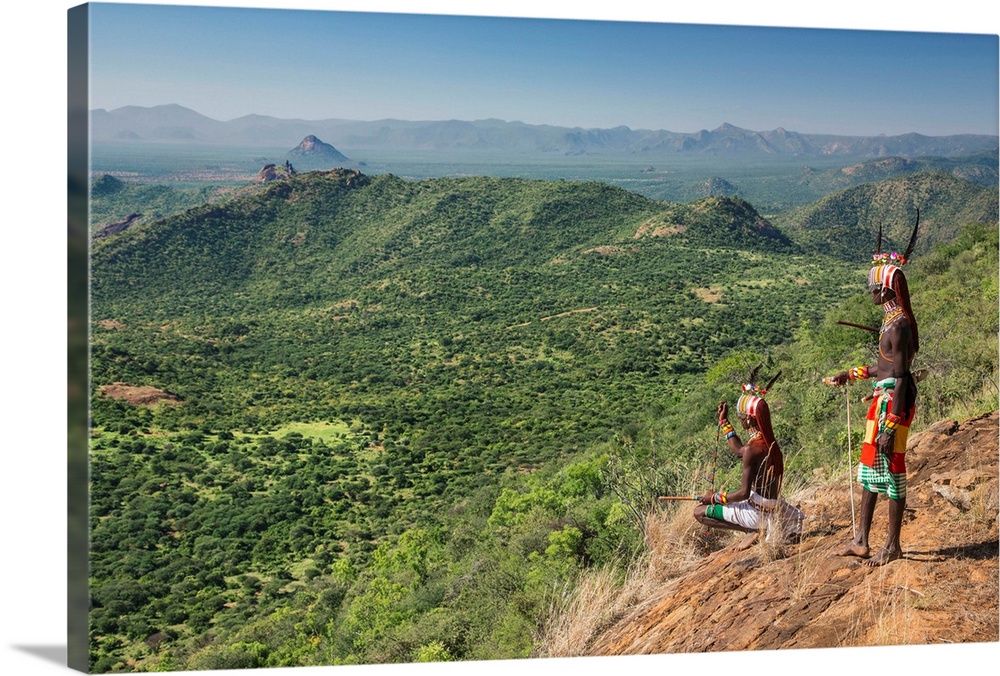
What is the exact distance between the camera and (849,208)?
22.3 meters

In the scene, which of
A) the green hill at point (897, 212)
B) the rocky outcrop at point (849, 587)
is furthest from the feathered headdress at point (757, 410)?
the green hill at point (897, 212)

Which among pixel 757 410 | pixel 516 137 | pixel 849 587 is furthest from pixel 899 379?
pixel 516 137

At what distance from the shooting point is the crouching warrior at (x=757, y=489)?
18.9 feet

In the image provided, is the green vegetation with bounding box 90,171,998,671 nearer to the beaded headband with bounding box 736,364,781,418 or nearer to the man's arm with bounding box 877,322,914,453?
the beaded headband with bounding box 736,364,781,418

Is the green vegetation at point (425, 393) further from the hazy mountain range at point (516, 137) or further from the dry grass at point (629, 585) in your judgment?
the hazy mountain range at point (516, 137)

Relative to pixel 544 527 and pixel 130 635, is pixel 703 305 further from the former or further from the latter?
pixel 130 635

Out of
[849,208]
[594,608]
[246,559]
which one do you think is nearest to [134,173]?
[246,559]

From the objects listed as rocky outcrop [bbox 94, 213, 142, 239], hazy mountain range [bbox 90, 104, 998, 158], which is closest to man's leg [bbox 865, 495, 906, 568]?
hazy mountain range [bbox 90, 104, 998, 158]

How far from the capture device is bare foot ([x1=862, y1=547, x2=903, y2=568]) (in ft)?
17.8

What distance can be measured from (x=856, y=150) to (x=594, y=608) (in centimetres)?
857

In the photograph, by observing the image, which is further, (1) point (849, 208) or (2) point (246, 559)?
(1) point (849, 208)

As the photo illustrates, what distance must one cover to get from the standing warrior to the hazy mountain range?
4.49m

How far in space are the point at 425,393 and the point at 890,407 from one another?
1521cm

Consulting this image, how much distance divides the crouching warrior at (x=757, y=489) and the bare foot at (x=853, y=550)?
0.95 ft
